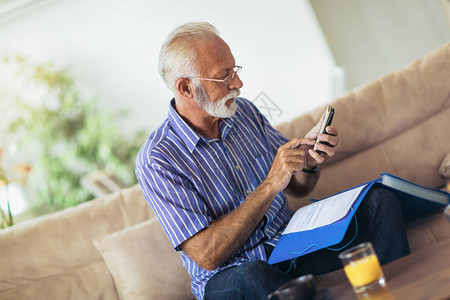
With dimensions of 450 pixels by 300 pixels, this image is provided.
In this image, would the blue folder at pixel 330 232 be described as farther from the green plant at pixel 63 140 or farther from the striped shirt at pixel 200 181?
the green plant at pixel 63 140

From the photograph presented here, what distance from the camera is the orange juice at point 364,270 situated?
941 mm

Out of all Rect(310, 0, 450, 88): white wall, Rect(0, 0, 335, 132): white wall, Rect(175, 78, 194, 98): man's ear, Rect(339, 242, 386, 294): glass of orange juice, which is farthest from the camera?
Rect(0, 0, 335, 132): white wall

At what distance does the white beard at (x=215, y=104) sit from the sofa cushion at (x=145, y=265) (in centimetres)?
52

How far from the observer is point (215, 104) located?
167 cm

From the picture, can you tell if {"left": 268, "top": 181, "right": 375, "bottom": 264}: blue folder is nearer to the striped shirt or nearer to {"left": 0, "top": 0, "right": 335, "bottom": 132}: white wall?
the striped shirt

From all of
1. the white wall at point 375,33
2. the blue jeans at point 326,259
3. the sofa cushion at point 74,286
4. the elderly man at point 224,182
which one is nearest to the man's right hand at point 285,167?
the elderly man at point 224,182

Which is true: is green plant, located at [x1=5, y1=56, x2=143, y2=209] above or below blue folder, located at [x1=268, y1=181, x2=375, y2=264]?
above

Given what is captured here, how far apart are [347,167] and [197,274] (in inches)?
36.3

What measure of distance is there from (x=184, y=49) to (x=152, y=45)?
233 centimetres

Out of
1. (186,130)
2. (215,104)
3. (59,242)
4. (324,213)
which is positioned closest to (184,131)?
(186,130)

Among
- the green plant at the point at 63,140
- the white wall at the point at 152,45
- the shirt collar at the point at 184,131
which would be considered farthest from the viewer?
the green plant at the point at 63,140

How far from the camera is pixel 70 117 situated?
153 inches

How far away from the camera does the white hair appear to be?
168cm

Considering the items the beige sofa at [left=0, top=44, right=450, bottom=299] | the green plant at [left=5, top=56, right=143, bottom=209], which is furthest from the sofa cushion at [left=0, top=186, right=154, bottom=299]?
the green plant at [left=5, top=56, right=143, bottom=209]
